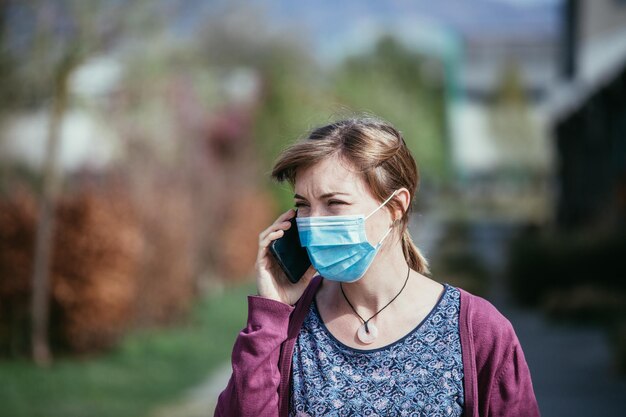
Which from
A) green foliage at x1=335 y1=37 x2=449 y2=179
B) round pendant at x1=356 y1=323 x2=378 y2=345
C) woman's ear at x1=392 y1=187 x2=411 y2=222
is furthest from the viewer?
green foliage at x1=335 y1=37 x2=449 y2=179

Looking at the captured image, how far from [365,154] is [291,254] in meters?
0.40

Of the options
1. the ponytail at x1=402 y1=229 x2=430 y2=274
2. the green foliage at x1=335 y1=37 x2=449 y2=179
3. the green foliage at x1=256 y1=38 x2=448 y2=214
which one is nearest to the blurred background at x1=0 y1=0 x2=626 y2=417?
the green foliage at x1=256 y1=38 x2=448 y2=214

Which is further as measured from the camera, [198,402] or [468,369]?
[198,402]

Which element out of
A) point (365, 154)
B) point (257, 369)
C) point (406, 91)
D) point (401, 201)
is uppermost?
point (406, 91)

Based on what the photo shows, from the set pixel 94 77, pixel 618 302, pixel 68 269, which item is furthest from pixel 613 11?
pixel 68 269

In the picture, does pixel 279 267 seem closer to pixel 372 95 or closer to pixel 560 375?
pixel 560 375

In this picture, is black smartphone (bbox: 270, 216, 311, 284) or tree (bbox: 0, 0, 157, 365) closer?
black smartphone (bbox: 270, 216, 311, 284)

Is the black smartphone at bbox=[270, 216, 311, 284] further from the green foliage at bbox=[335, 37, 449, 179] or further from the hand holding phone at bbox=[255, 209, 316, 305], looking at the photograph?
the green foliage at bbox=[335, 37, 449, 179]

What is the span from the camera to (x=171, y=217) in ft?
34.9

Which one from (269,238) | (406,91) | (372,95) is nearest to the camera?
(269,238)

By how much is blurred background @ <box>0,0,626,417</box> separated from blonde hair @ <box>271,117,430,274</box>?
0.66 feet

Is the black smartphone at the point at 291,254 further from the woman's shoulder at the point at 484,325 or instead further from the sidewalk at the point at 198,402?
the sidewalk at the point at 198,402

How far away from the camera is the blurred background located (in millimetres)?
8109

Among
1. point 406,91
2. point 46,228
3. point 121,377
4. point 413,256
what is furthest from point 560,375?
point 406,91
